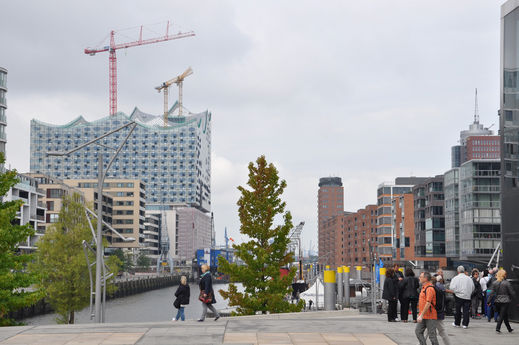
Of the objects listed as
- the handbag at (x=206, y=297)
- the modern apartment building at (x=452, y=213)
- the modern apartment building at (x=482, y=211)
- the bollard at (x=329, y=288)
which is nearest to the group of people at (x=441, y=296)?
the handbag at (x=206, y=297)

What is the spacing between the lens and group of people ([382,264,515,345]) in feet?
52.1

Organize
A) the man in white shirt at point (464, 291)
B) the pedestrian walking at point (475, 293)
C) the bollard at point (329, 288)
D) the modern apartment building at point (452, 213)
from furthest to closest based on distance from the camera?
the modern apartment building at point (452, 213), the bollard at point (329, 288), the pedestrian walking at point (475, 293), the man in white shirt at point (464, 291)

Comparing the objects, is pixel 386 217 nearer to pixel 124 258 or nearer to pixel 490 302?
pixel 124 258

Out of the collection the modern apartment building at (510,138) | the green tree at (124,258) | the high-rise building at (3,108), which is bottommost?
the green tree at (124,258)

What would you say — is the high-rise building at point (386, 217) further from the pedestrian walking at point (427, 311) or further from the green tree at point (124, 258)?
the pedestrian walking at point (427, 311)

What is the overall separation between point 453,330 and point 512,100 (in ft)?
28.8

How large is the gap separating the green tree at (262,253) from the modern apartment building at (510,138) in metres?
15.5

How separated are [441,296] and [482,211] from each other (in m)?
89.2

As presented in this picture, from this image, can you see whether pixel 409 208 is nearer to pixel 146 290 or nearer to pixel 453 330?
pixel 146 290

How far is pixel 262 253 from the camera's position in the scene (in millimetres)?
39062

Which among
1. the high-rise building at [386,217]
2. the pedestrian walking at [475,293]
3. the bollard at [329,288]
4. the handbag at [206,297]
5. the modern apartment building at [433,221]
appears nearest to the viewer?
the handbag at [206,297]

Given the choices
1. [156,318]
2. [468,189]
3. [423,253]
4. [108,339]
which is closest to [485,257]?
[468,189]

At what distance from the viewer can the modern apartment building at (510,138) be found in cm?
2422

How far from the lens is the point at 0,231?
111ft
